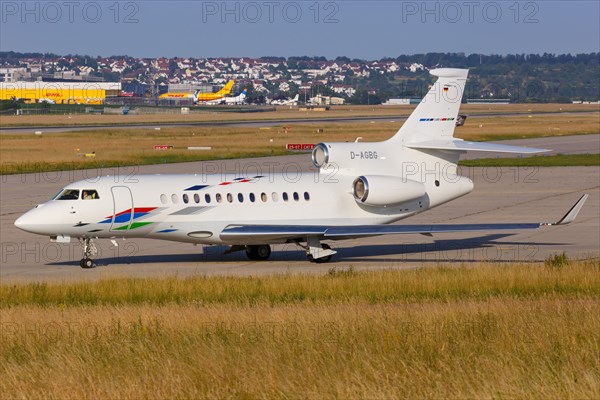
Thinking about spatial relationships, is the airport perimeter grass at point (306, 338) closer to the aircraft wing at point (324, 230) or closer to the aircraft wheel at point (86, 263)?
the aircraft wing at point (324, 230)

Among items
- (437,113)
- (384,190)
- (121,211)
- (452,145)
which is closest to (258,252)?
(384,190)

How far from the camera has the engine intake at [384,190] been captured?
97.7 feet

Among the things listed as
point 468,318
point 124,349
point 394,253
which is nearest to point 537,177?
point 394,253

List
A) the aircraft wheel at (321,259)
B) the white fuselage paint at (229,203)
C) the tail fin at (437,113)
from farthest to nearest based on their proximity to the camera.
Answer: the tail fin at (437,113) < the aircraft wheel at (321,259) < the white fuselage paint at (229,203)

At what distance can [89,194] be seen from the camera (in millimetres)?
28078

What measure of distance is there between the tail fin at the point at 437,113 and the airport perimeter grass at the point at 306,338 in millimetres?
8042

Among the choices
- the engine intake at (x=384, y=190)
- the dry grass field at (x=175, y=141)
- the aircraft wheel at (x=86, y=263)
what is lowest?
the aircraft wheel at (x=86, y=263)

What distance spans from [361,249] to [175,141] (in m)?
58.8

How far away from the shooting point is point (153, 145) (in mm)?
84000

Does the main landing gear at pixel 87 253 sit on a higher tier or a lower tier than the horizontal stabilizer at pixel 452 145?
lower

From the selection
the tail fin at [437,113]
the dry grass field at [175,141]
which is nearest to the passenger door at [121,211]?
the tail fin at [437,113]

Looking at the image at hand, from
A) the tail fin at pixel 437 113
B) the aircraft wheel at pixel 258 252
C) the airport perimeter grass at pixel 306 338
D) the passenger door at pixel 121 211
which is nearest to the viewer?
the airport perimeter grass at pixel 306 338

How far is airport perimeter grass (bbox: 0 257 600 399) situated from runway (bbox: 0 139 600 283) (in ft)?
15.4

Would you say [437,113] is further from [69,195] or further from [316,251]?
[69,195]
